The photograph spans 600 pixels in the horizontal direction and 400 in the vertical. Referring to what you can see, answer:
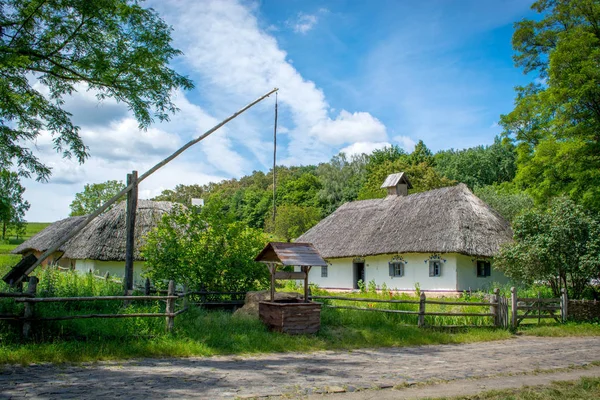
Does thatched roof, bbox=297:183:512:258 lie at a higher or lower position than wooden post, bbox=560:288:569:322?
higher

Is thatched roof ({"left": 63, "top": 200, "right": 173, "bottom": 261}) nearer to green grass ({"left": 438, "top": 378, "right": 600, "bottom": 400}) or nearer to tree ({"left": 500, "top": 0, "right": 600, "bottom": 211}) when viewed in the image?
tree ({"left": 500, "top": 0, "right": 600, "bottom": 211})

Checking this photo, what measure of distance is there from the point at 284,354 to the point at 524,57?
1993 centimetres

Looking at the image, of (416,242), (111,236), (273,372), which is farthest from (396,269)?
(273,372)

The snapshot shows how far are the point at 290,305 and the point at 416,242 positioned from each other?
14.4 m

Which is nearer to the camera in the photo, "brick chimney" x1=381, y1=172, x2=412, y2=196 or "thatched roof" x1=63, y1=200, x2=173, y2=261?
"thatched roof" x1=63, y1=200, x2=173, y2=261

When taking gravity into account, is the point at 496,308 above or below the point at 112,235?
below

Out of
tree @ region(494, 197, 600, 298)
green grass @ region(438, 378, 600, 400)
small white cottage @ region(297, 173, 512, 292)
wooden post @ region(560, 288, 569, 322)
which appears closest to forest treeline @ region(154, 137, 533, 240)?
small white cottage @ region(297, 173, 512, 292)

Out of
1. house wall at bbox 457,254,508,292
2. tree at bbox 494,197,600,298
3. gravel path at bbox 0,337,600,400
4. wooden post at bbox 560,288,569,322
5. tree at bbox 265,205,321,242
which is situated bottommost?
gravel path at bbox 0,337,600,400

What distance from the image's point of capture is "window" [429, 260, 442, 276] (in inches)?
939

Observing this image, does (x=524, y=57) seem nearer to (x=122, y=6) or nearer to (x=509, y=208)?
(x=509, y=208)

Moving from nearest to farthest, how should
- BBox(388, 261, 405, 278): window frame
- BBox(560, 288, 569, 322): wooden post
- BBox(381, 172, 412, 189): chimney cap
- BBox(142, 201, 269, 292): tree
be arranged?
BBox(142, 201, 269, 292): tree → BBox(560, 288, 569, 322): wooden post → BBox(388, 261, 405, 278): window frame → BBox(381, 172, 412, 189): chimney cap

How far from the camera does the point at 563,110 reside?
65.1 feet

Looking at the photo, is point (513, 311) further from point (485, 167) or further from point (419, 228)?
point (485, 167)

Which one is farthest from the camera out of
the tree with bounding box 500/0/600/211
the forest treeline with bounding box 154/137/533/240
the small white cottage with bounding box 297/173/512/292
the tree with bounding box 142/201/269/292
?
the forest treeline with bounding box 154/137/533/240
